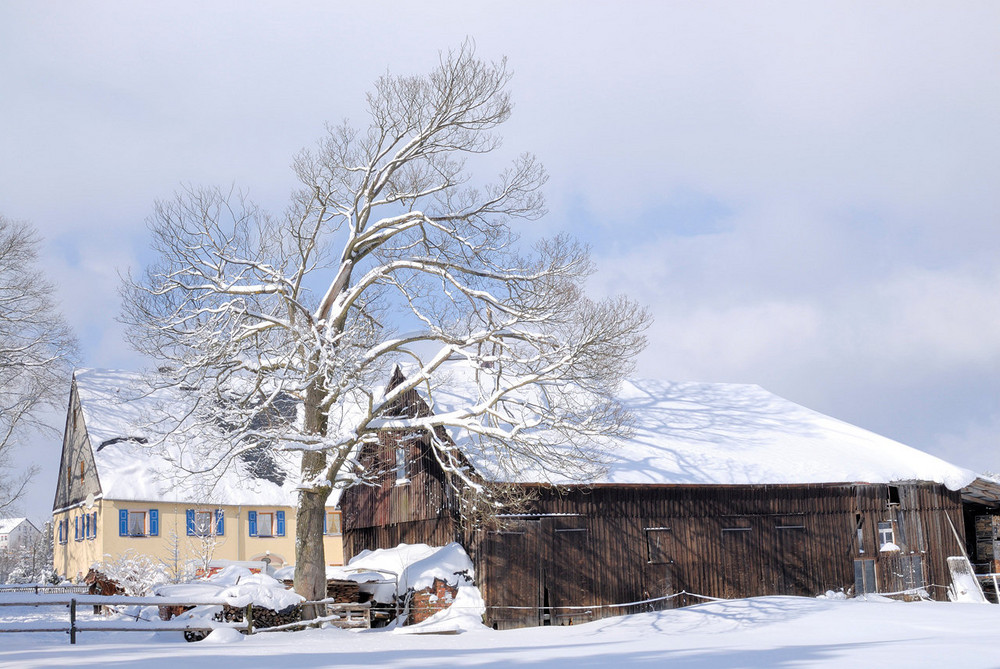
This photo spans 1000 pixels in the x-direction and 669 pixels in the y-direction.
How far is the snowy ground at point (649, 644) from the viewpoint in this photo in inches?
569

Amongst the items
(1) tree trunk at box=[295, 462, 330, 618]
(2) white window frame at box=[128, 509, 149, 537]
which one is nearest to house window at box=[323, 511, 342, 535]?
(2) white window frame at box=[128, 509, 149, 537]

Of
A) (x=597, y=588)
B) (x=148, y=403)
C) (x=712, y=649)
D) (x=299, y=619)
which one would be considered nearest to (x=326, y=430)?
(x=299, y=619)

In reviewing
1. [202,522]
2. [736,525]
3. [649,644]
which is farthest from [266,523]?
[649,644]

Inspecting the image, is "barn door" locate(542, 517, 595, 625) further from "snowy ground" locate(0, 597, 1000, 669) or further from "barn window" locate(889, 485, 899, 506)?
"barn window" locate(889, 485, 899, 506)

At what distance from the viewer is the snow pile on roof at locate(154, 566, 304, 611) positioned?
20.5 m

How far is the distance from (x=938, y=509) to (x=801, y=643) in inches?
521

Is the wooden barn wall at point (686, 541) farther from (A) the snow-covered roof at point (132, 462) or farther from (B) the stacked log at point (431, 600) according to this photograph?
(A) the snow-covered roof at point (132, 462)

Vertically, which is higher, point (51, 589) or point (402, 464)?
point (402, 464)

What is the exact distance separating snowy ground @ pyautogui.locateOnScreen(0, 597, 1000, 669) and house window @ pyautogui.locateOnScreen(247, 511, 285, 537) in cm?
1849

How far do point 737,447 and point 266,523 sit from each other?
20710 millimetres

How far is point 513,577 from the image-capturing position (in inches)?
910

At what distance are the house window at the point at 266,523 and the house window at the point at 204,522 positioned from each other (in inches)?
47.9

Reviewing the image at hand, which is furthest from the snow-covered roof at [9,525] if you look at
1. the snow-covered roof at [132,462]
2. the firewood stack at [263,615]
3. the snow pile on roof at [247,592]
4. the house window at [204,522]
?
the firewood stack at [263,615]

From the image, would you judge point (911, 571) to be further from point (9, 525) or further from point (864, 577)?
point (9, 525)
